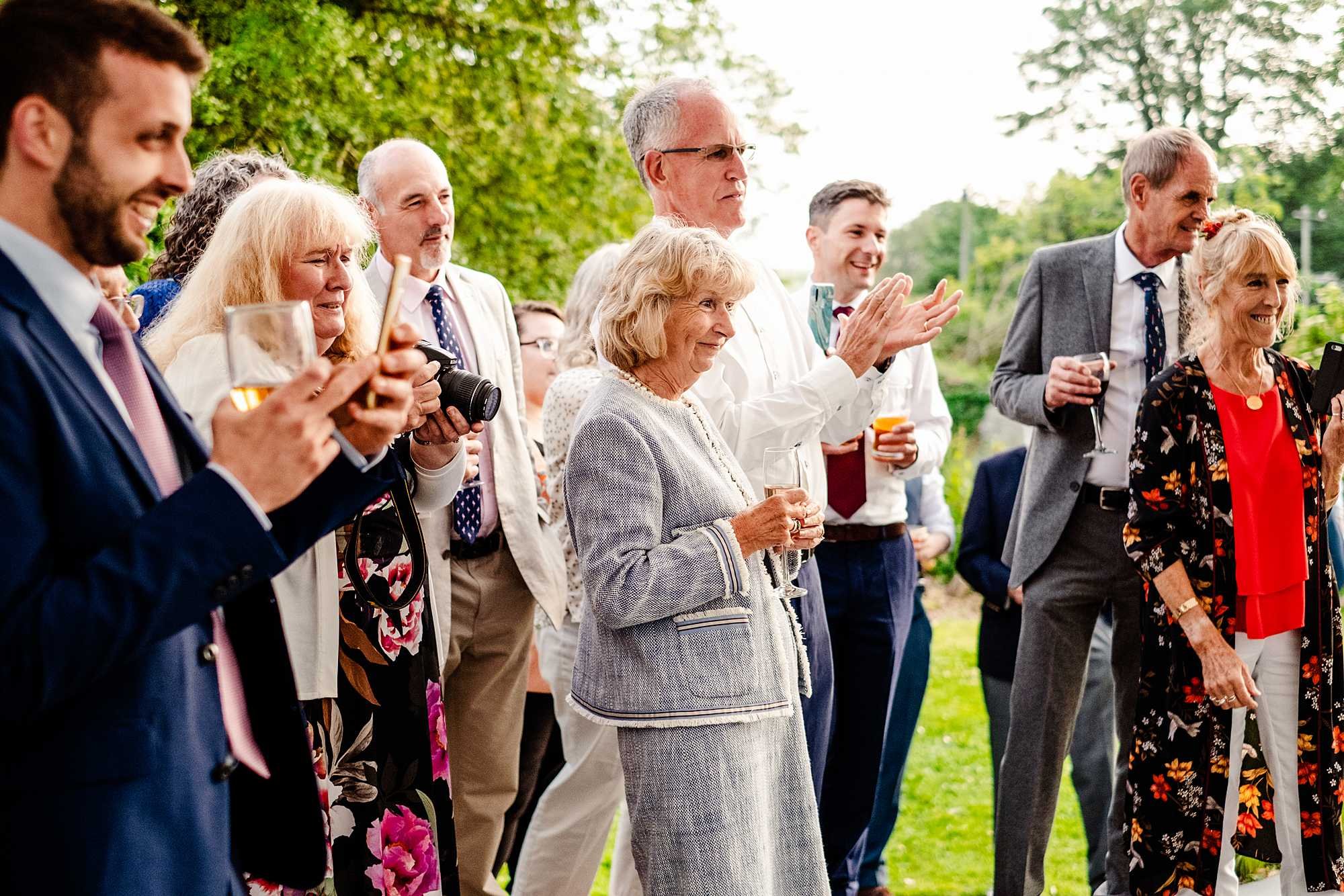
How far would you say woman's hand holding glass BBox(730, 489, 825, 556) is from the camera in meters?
2.60

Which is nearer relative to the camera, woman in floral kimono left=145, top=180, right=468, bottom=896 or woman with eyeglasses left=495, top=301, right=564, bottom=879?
woman in floral kimono left=145, top=180, right=468, bottom=896

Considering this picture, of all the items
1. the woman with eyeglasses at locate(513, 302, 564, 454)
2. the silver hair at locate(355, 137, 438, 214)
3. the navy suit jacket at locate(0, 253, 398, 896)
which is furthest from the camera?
the woman with eyeglasses at locate(513, 302, 564, 454)

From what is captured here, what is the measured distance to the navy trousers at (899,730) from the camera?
4.51 metres

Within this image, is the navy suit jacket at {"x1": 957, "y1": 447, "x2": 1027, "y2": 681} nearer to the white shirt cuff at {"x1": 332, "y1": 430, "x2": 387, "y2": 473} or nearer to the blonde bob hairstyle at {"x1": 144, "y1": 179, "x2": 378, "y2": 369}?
the blonde bob hairstyle at {"x1": 144, "y1": 179, "x2": 378, "y2": 369}

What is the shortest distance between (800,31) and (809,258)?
15988 mm

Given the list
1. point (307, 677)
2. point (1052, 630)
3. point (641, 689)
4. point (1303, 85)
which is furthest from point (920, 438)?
point (1303, 85)

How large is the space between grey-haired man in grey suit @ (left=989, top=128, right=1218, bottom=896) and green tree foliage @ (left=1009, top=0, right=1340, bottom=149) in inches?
381

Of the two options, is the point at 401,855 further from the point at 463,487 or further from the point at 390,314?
the point at 390,314

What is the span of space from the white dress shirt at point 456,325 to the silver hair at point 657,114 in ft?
2.11

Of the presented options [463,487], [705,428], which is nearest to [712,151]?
[705,428]

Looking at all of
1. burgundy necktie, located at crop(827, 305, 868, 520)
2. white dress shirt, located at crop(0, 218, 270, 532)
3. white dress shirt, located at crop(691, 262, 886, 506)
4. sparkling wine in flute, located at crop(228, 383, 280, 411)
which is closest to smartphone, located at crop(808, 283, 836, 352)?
white dress shirt, located at crop(691, 262, 886, 506)

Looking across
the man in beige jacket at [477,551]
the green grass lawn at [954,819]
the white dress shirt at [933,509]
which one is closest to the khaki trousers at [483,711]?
the man in beige jacket at [477,551]

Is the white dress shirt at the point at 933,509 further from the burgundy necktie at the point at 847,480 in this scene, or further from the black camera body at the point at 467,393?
the black camera body at the point at 467,393

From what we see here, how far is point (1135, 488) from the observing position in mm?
3467
